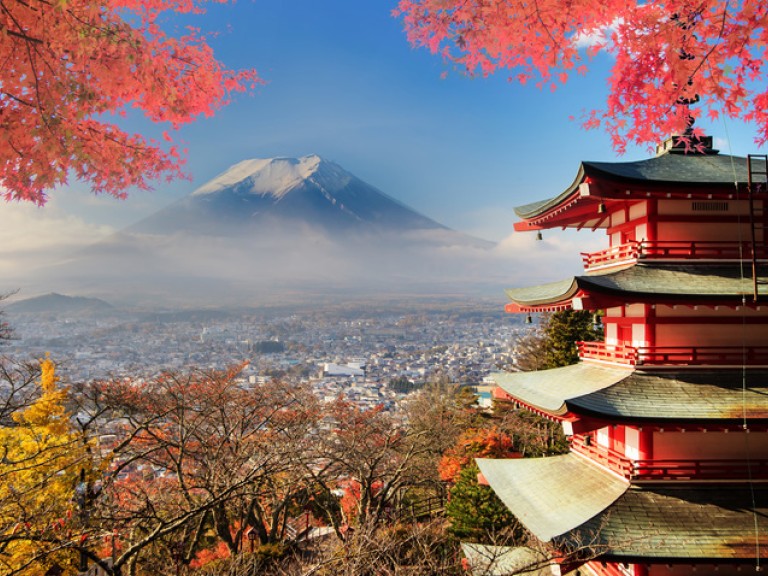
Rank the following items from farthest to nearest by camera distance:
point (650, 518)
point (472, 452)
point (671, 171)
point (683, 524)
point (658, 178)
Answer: point (472, 452) → point (671, 171) → point (658, 178) → point (650, 518) → point (683, 524)

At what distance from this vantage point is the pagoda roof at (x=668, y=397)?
5.89 m

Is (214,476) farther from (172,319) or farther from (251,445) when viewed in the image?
(172,319)

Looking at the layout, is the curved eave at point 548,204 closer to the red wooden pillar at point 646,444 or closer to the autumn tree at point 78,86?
the red wooden pillar at point 646,444

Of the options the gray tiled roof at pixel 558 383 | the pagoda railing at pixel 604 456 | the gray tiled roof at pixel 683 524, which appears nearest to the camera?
the gray tiled roof at pixel 683 524

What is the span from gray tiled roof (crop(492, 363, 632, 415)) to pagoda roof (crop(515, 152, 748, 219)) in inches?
98.8

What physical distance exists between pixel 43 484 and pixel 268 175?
6842cm

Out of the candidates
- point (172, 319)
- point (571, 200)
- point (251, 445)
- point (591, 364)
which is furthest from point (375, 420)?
point (172, 319)

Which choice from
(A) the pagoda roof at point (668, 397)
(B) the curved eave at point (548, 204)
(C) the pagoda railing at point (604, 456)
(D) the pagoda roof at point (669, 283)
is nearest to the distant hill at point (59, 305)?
(B) the curved eave at point (548, 204)

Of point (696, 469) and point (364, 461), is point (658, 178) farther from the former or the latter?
point (364, 461)

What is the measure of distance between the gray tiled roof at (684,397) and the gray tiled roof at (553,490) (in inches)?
43.9

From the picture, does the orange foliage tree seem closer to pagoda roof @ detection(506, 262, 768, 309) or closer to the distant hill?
pagoda roof @ detection(506, 262, 768, 309)

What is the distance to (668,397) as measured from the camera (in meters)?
6.20

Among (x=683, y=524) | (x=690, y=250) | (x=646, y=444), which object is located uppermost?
(x=690, y=250)

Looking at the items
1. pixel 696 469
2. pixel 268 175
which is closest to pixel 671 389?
pixel 696 469
